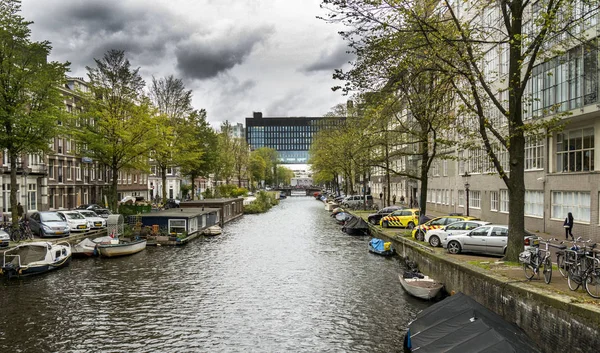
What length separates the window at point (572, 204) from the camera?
1126 inches

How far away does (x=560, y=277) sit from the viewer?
16.0 metres

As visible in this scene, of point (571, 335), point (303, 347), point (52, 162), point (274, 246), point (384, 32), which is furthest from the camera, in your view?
point (52, 162)

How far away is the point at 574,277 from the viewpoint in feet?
45.0

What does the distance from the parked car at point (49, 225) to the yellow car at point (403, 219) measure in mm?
25237

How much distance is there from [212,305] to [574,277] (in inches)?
523

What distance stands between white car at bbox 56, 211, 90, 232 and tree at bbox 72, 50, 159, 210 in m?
6.71

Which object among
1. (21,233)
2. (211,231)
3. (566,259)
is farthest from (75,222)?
(566,259)

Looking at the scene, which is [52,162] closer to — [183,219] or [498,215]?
[183,219]

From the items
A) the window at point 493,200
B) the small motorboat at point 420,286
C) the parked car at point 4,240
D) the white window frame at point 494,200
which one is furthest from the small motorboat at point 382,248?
the parked car at point 4,240

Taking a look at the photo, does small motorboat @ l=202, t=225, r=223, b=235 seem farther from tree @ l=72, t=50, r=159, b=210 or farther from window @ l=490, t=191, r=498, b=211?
window @ l=490, t=191, r=498, b=211

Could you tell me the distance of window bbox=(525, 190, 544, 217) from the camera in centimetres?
3381

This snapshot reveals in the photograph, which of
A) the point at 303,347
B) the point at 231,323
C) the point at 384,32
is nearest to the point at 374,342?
the point at 303,347

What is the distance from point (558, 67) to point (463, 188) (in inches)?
823

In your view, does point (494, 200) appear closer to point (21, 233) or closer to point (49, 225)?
point (49, 225)
